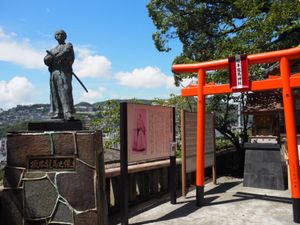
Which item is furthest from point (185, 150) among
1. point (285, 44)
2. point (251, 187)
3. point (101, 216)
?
point (285, 44)

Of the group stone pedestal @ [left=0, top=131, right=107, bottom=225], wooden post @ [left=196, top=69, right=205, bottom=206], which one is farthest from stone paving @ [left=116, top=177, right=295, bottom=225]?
stone pedestal @ [left=0, top=131, right=107, bottom=225]

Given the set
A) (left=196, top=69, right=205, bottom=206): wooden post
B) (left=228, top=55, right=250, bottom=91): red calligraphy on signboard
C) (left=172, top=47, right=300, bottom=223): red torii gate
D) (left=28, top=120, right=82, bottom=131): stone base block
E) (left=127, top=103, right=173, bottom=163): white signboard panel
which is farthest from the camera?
(left=196, top=69, right=205, bottom=206): wooden post

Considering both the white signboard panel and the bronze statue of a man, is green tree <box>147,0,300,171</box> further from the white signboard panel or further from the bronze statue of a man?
the bronze statue of a man

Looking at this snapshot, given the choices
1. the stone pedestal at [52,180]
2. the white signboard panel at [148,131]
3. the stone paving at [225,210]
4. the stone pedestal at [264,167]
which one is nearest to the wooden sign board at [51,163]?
the stone pedestal at [52,180]

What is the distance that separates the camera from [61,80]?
5629mm

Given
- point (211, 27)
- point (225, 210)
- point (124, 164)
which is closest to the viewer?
point (124, 164)

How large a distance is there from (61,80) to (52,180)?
1642mm

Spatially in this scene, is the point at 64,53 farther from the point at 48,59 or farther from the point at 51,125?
the point at 51,125

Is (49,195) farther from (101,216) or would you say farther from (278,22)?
(278,22)

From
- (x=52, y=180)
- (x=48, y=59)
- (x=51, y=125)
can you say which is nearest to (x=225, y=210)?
(x=52, y=180)

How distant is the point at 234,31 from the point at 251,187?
539 cm

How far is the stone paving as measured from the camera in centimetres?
613

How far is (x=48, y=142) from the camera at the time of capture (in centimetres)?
500

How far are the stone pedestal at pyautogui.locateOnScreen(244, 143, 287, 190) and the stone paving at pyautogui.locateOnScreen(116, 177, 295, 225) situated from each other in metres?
0.29
